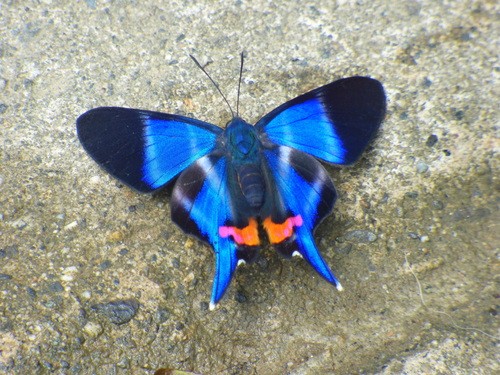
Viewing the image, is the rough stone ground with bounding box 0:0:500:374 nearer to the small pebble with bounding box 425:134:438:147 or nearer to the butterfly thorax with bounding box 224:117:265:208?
the small pebble with bounding box 425:134:438:147

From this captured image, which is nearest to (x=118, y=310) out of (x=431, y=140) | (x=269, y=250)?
(x=269, y=250)

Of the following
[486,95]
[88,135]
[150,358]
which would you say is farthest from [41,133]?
[486,95]

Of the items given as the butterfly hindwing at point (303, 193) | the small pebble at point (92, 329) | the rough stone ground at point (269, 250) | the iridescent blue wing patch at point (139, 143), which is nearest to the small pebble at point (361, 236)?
the rough stone ground at point (269, 250)

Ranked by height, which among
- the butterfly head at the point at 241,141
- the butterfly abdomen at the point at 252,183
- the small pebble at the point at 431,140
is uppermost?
the butterfly head at the point at 241,141

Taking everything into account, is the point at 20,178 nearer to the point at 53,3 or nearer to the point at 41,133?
the point at 41,133

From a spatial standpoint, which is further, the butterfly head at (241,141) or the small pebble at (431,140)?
the small pebble at (431,140)

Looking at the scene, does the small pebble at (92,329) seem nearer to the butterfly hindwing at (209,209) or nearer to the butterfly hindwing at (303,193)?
the butterfly hindwing at (209,209)
